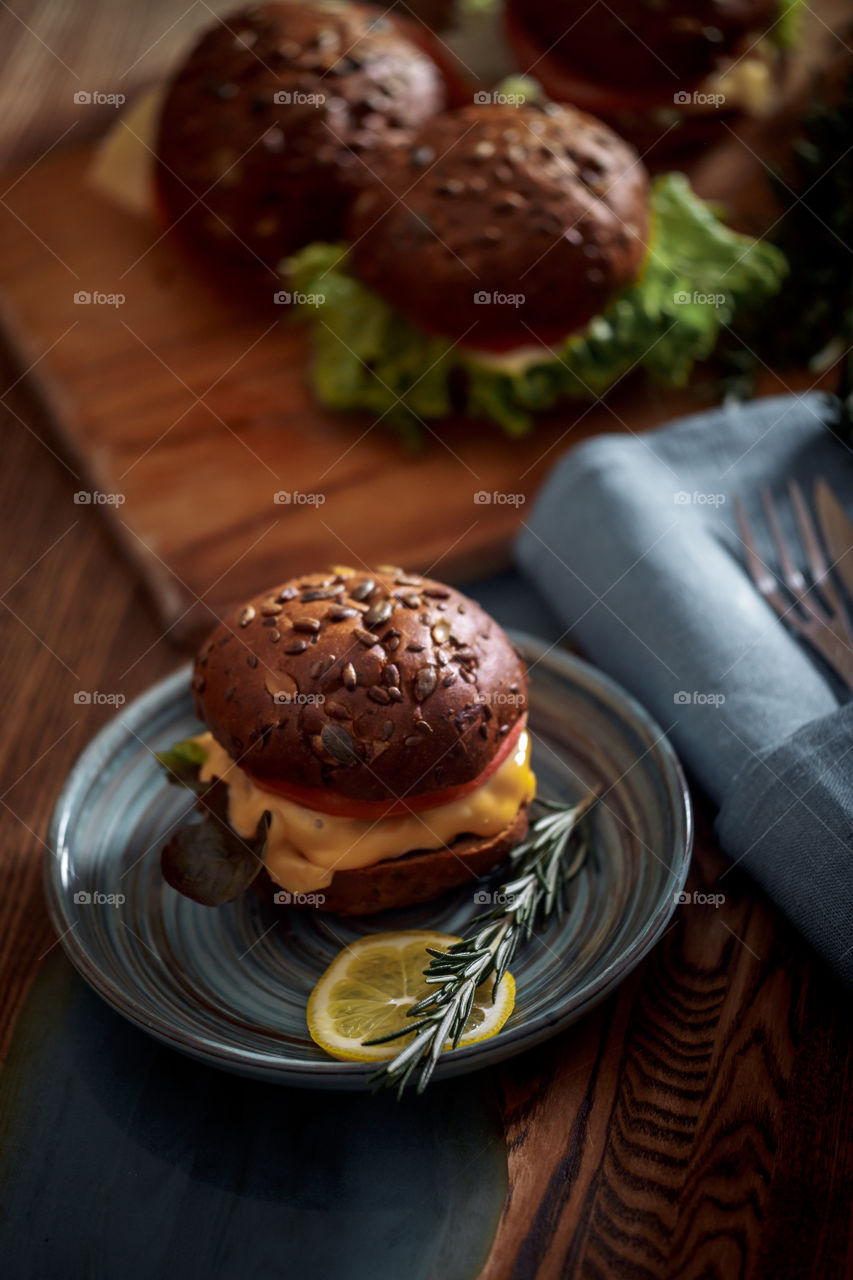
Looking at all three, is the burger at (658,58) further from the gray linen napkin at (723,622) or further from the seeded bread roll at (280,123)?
the gray linen napkin at (723,622)

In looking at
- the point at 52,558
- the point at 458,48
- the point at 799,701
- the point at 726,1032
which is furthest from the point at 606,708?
the point at 458,48

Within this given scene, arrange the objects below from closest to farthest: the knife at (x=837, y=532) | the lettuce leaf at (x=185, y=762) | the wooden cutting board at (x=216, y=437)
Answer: the lettuce leaf at (x=185, y=762), the knife at (x=837, y=532), the wooden cutting board at (x=216, y=437)

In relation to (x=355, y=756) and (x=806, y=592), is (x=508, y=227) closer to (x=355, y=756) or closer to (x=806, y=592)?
(x=806, y=592)

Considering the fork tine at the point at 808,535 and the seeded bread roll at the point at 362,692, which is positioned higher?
the fork tine at the point at 808,535

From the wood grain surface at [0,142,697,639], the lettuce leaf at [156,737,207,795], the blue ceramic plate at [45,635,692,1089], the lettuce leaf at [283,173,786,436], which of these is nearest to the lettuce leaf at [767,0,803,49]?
the lettuce leaf at [283,173,786,436]

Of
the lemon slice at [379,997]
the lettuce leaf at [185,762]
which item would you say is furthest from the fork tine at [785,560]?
the lettuce leaf at [185,762]

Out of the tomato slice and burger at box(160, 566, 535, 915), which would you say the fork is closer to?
burger at box(160, 566, 535, 915)
